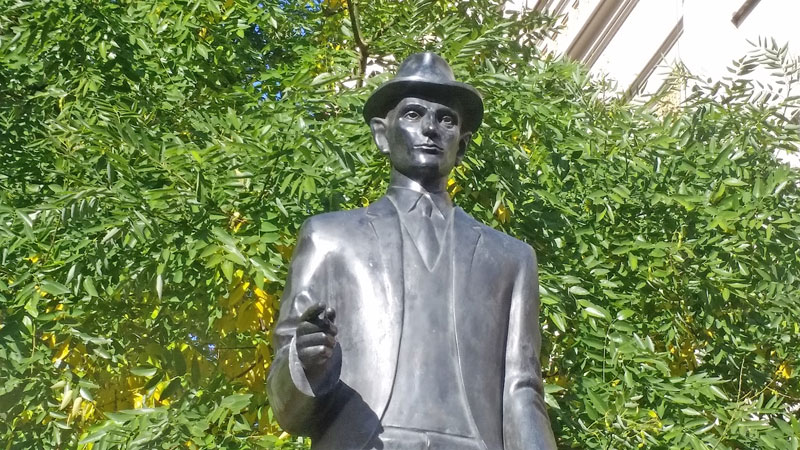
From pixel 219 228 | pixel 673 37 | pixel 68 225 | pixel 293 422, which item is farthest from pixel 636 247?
pixel 673 37

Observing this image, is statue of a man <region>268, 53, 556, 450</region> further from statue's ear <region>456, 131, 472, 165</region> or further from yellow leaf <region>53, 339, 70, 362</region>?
yellow leaf <region>53, 339, 70, 362</region>

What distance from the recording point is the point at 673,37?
21750 millimetres

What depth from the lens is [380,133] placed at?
16.4ft

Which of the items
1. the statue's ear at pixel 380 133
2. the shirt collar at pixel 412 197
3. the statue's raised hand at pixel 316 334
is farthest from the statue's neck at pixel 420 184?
the statue's raised hand at pixel 316 334

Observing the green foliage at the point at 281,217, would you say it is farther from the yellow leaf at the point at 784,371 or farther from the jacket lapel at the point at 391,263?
the jacket lapel at the point at 391,263

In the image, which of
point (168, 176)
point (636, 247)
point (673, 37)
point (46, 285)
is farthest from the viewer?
point (673, 37)

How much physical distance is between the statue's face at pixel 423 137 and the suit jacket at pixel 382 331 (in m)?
0.14

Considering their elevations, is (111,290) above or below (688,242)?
below

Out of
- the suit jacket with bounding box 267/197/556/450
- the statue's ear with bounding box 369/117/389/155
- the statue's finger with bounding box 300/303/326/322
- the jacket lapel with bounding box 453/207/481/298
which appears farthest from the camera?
the statue's ear with bounding box 369/117/389/155

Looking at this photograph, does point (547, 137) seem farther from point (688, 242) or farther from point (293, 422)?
point (293, 422)

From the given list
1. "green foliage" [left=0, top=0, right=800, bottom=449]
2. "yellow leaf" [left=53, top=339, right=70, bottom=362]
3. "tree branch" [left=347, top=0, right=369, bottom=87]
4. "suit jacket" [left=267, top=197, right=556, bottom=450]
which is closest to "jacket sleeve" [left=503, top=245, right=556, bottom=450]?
"suit jacket" [left=267, top=197, right=556, bottom=450]

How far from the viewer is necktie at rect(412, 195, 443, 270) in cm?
464

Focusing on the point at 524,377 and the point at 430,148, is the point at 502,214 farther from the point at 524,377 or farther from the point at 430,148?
the point at 524,377

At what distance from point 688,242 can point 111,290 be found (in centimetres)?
365
